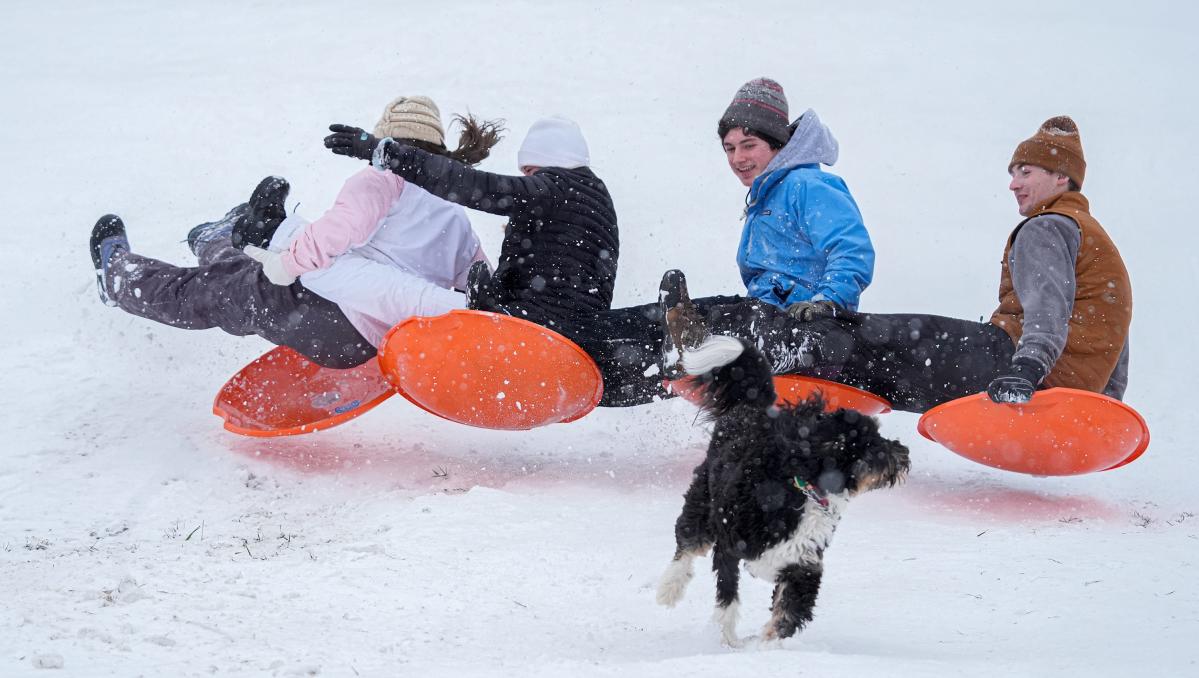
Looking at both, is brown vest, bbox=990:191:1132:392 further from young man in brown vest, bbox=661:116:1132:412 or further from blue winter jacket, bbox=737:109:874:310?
blue winter jacket, bbox=737:109:874:310

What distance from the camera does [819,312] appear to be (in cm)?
Result: 430

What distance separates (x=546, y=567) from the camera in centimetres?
338

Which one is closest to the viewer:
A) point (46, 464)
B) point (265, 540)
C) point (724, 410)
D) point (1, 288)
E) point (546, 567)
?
point (724, 410)

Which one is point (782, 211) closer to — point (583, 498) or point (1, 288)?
point (583, 498)

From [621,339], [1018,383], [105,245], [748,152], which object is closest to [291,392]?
[105,245]

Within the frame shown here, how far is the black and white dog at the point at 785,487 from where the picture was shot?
8.75 feet

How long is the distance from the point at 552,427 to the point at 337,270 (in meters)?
1.59

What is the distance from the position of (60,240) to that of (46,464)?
325cm

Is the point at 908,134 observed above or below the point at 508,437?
above

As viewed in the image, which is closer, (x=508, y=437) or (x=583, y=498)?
(x=583, y=498)

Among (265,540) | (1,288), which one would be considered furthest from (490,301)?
(1,288)

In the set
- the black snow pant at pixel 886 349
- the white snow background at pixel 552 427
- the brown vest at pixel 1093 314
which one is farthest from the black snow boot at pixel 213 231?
the brown vest at pixel 1093 314

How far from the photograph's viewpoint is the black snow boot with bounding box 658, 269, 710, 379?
393 cm

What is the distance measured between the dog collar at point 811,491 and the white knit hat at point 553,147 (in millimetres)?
2419
